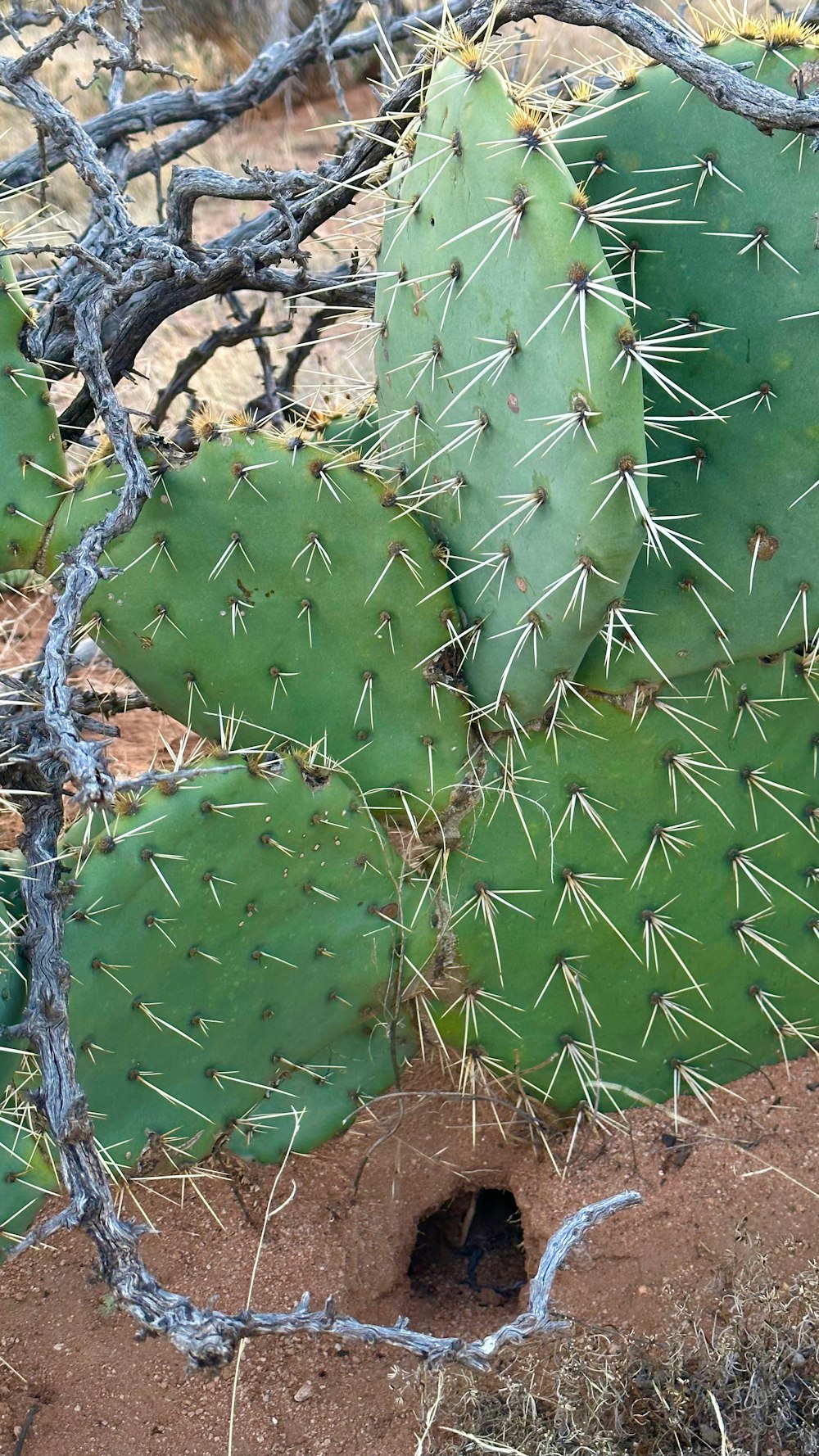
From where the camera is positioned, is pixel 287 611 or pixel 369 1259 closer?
pixel 287 611

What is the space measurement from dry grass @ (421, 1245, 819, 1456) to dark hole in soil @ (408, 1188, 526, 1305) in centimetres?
39

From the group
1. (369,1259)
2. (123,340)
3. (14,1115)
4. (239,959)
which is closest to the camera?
(14,1115)

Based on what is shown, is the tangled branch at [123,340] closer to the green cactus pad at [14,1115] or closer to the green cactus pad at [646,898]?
the green cactus pad at [14,1115]

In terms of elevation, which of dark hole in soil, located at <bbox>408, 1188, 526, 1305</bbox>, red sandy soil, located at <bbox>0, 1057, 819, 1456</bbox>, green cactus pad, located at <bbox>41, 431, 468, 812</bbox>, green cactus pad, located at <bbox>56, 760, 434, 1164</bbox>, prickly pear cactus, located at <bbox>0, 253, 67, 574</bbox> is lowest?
dark hole in soil, located at <bbox>408, 1188, 526, 1305</bbox>

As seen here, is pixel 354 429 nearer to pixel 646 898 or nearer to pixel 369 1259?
pixel 646 898

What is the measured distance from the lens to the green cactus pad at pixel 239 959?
1646 mm

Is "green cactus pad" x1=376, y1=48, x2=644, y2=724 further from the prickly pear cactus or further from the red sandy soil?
the red sandy soil

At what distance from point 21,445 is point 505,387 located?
0.67 meters

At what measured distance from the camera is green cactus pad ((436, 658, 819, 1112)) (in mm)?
1887

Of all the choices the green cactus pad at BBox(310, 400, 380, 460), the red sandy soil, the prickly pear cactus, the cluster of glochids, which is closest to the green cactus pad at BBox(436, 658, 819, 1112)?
the cluster of glochids

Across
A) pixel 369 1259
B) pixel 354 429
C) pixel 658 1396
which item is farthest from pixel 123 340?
pixel 658 1396

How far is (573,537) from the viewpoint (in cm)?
150

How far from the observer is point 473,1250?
6.84ft

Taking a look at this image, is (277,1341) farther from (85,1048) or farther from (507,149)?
(507,149)
